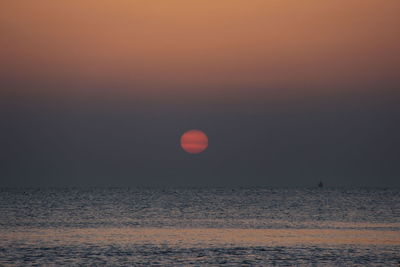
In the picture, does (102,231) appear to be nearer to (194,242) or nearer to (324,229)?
(194,242)

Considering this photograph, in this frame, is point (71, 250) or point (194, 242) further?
point (194, 242)

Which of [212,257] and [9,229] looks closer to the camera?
[212,257]

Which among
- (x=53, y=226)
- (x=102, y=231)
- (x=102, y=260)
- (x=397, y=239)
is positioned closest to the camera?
(x=102, y=260)

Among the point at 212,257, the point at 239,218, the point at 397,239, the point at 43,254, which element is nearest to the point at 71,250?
the point at 43,254

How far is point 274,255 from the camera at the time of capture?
54188 mm

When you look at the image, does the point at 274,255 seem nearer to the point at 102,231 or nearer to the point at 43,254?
the point at 43,254

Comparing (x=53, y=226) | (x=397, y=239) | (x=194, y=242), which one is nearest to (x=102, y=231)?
(x=53, y=226)

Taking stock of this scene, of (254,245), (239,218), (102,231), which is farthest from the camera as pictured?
(239,218)

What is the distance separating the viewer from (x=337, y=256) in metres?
54.1

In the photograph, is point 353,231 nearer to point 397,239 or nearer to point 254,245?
point 397,239

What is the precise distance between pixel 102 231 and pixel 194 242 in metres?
14.1

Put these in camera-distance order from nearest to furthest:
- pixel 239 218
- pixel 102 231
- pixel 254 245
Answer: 1. pixel 254 245
2. pixel 102 231
3. pixel 239 218

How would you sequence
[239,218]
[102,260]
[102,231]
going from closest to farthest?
[102,260] < [102,231] < [239,218]

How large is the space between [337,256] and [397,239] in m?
14.7
